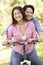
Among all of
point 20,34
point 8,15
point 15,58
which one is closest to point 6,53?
point 15,58

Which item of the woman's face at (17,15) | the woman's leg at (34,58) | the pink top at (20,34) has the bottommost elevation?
the woman's leg at (34,58)

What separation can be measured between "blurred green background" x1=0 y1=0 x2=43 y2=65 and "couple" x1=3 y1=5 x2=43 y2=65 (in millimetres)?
39

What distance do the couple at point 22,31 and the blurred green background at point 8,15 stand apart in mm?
39

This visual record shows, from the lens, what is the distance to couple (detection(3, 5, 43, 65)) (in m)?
2.91

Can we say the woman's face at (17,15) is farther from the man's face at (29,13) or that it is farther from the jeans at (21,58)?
the jeans at (21,58)

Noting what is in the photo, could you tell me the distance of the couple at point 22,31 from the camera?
2.91 metres

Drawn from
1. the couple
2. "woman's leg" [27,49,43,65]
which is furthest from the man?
"woman's leg" [27,49,43,65]

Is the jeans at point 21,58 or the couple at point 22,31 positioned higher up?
the couple at point 22,31

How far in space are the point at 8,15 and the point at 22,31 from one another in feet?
0.67

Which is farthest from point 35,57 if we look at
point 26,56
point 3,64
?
point 3,64

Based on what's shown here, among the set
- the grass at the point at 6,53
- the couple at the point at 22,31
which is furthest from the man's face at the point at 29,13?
the grass at the point at 6,53

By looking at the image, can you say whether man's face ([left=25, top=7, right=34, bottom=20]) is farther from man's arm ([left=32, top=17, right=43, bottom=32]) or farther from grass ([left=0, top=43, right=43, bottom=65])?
grass ([left=0, top=43, right=43, bottom=65])

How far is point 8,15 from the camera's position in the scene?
116 inches

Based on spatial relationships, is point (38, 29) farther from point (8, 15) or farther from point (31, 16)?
point (8, 15)
